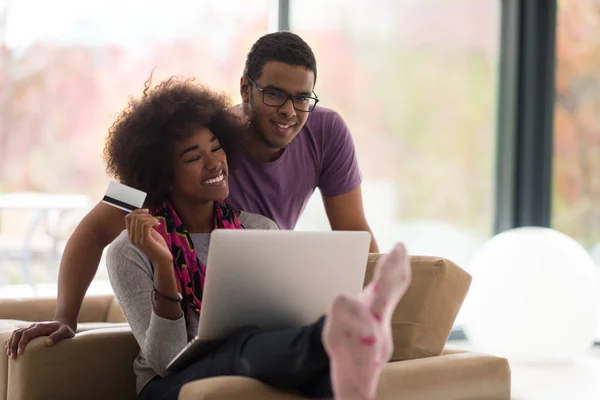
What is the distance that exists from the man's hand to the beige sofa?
0.06 ft

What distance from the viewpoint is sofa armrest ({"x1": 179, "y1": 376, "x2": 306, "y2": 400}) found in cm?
174

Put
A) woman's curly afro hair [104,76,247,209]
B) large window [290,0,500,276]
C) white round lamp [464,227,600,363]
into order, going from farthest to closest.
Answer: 1. large window [290,0,500,276]
2. white round lamp [464,227,600,363]
3. woman's curly afro hair [104,76,247,209]

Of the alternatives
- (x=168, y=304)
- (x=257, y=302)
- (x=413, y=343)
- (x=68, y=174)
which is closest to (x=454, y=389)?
(x=413, y=343)

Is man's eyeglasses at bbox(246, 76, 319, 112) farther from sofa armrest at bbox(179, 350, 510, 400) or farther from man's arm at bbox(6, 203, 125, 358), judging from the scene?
sofa armrest at bbox(179, 350, 510, 400)

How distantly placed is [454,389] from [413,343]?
0.15 meters

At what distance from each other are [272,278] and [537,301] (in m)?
2.65

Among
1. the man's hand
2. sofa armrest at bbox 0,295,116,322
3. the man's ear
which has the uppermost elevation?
the man's ear

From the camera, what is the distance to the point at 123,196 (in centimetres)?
209

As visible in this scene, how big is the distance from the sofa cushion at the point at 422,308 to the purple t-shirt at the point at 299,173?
80 cm

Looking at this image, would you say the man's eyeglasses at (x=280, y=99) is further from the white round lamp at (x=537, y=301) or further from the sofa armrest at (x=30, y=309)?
the white round lamp at (x=537, y=301)

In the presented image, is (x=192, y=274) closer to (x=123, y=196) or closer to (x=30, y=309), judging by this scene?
(x=123, y=196)

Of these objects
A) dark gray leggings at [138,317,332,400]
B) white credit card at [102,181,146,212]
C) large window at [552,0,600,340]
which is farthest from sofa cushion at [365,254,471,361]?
large window at [552,0,600,340]

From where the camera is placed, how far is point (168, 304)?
6.98 ft

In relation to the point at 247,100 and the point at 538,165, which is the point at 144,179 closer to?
the point at 247,100
